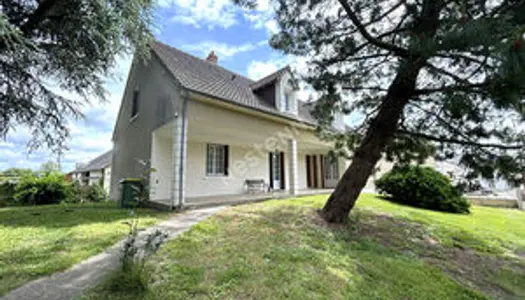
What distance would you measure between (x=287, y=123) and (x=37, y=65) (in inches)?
321

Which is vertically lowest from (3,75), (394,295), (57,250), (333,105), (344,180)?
(394,295)

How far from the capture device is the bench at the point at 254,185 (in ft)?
36.0

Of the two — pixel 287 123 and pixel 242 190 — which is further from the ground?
pixel 287 123

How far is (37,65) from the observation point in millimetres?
5211

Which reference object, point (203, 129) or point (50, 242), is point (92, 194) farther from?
point (50, 242)

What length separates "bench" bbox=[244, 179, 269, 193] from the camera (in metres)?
11.0

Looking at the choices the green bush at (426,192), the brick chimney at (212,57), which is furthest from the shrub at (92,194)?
the green bush at (426,192)

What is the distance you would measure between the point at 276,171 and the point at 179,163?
7.20 m

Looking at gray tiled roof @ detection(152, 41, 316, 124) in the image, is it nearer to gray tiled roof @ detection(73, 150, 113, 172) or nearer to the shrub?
the shrub

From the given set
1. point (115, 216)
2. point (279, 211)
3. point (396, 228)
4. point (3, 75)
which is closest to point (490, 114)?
point (396, 228)

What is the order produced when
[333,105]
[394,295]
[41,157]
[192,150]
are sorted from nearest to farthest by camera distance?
1. [394,295]
2. [333,105]
3. [41,157]
4. [192,150]

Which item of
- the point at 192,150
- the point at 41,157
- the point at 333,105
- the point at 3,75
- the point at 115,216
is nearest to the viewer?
the point at 3,75

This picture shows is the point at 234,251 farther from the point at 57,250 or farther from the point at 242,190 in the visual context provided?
the point at 242,190

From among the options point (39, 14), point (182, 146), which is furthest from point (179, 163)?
point (39, 14)
